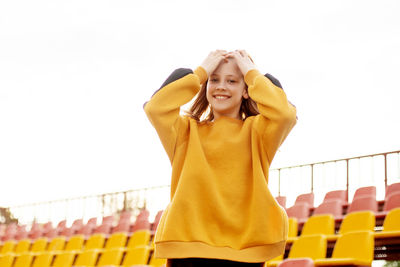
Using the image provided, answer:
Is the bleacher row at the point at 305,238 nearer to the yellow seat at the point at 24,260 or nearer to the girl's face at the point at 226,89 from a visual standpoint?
the yellow seat at the point at 24,260

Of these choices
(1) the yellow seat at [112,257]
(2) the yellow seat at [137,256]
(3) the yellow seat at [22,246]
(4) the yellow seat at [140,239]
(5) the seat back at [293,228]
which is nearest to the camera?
(5) the seat back at [293,228]

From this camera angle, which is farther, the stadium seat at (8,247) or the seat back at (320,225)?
the stadium seat at (8,247)

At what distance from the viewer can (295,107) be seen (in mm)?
2150

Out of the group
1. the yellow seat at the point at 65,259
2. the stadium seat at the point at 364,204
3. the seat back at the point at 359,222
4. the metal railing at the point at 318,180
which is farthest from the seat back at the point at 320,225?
the yellow seat at the point at 65,259

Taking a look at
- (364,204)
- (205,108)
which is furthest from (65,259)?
(205,108)

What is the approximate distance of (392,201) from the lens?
645cm

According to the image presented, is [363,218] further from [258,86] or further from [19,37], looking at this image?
[19,37]

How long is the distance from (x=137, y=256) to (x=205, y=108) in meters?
4.40

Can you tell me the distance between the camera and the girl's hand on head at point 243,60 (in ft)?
7.10

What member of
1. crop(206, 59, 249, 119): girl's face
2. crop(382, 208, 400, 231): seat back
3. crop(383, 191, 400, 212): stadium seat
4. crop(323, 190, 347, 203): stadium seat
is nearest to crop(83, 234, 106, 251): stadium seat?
crop(323, 190, 347, 203): stadium seat

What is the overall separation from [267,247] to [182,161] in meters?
0.39

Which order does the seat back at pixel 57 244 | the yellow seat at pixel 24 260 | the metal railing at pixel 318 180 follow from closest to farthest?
the yellow seat at pixel 24 260 < the metal railing at pixel 318 180 < the seat back at pixel 57 244

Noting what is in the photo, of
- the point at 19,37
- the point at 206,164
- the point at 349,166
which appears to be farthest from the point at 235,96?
the point at 19,37

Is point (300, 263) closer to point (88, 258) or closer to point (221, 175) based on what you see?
point (221, 175)
